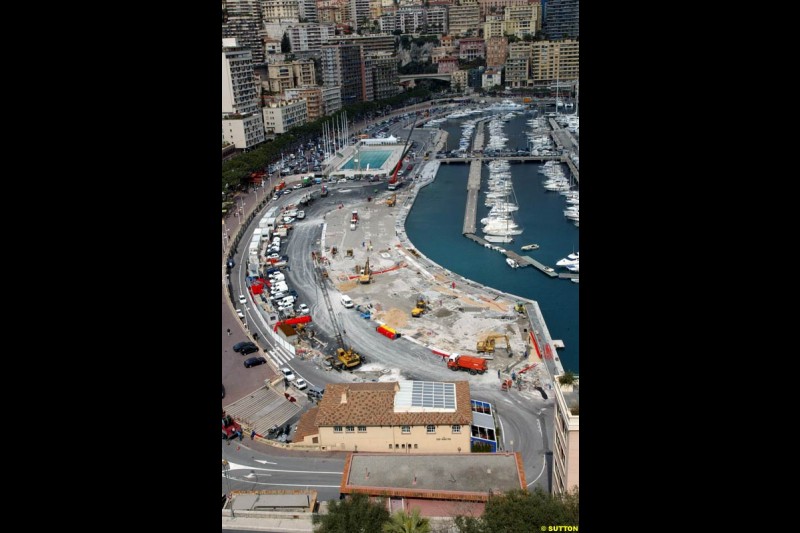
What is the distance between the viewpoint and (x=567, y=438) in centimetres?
702

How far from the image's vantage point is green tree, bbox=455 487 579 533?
5.92 m

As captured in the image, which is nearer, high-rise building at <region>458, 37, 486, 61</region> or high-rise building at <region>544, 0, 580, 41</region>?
high-rise building at <region>544, 0, 580, 41</region>

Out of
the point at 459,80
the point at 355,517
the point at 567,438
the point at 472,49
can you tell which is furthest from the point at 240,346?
the point at 472,49

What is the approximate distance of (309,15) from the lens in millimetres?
57875

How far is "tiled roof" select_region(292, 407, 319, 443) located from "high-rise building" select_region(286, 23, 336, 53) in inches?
1783

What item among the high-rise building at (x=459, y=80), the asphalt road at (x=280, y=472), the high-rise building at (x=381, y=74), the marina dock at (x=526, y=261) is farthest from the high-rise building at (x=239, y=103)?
the high-rise building at (x=459, y=80)

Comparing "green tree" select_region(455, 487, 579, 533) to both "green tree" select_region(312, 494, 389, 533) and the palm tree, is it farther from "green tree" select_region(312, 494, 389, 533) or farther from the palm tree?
"green tree" select_region(312, 494, 389, 533)

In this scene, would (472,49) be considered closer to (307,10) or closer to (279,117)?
(307,10)

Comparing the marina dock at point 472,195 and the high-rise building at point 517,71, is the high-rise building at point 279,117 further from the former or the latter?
the high-rise building at point 517,71

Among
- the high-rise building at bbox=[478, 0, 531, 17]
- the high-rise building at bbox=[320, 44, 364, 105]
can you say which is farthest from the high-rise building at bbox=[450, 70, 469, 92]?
the high-rise building at bbox=[478, 0, 531, 17]

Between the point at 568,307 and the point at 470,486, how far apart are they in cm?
840

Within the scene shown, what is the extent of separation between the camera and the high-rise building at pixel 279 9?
5616cm
